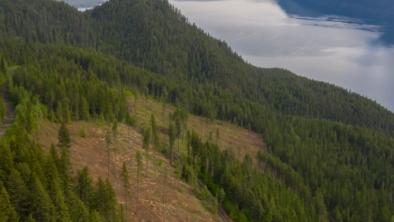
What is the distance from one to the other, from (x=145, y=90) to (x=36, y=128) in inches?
2744

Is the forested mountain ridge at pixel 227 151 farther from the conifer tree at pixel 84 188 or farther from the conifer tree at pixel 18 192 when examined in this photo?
the conifer tree at pixel 84 188

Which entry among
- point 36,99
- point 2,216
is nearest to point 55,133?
point 36,99

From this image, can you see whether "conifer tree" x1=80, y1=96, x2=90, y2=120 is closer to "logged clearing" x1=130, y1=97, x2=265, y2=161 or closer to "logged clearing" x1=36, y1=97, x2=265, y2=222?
"logged clearing" x1=36, y1=97, x2=265, y2=222

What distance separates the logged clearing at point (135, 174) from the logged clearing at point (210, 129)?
17.5 m

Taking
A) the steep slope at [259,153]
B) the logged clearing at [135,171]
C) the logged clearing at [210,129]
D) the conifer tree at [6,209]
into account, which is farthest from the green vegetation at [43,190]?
the logged clearing at [210,129]

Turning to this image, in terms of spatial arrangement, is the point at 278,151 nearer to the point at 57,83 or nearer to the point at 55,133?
the point at 57,83

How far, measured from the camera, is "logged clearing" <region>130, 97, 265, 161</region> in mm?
86000

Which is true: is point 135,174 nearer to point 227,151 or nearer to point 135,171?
point 135,171

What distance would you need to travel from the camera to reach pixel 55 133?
5109cm

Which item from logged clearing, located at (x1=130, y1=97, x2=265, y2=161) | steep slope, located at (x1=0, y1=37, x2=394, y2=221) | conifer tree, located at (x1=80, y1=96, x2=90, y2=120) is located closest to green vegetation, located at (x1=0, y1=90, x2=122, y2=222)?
steep slope, located at (x1=0, y1=37, x2=394, y2=221)

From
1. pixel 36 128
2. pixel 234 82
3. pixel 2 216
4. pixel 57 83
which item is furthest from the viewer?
pixel 234 82

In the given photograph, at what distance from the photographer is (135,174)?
4925 cm

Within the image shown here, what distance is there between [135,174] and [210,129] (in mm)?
A: 56328

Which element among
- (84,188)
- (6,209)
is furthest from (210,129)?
(6,209)
